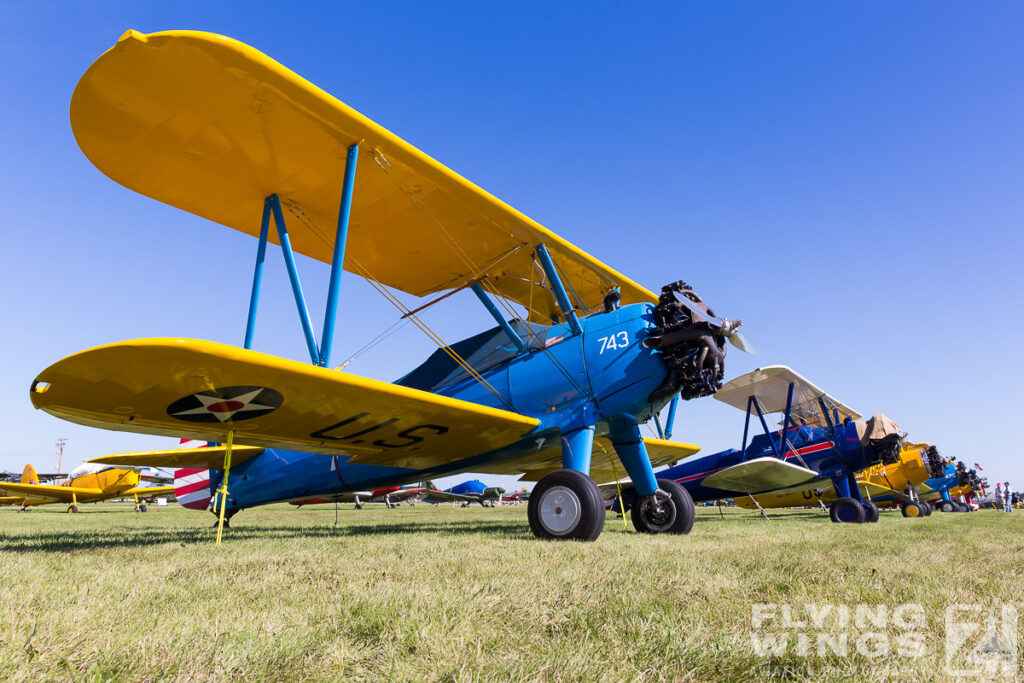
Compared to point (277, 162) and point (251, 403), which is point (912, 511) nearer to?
point (251, 403)

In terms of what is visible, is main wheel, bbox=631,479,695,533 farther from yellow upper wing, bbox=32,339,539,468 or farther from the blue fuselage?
yellow upper wing, bbox=32,339,539,468

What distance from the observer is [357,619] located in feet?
5.55

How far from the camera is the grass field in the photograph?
126cm

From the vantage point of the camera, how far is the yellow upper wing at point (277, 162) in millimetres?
4231

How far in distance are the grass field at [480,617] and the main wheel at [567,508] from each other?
154 centimetres

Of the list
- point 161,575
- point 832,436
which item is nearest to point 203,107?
point 161,575

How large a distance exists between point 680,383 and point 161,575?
427 cm

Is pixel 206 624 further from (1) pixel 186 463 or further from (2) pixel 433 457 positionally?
(1) pixel 186 463

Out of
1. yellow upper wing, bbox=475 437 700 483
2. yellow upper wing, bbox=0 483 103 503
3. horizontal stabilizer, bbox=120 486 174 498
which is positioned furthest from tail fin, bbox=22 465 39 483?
yellow upper wing, bbox=475 437 700 483

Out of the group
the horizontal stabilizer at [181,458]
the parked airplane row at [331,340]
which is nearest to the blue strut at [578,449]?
the parked airplane row at [331,340]

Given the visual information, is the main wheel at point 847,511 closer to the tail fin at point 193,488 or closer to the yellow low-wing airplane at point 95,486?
the tail fin at point 193,488

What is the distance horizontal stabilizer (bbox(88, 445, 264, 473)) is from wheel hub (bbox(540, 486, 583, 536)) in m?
3.04

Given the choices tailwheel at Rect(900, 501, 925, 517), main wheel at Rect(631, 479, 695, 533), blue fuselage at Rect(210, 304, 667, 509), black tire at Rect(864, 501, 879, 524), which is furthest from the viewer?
tailwheel at Rect(900, 501, 925, 517)

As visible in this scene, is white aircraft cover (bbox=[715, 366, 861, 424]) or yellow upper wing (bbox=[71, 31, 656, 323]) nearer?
yellow upper wing (bbox=[71, 31, 656, 323])
